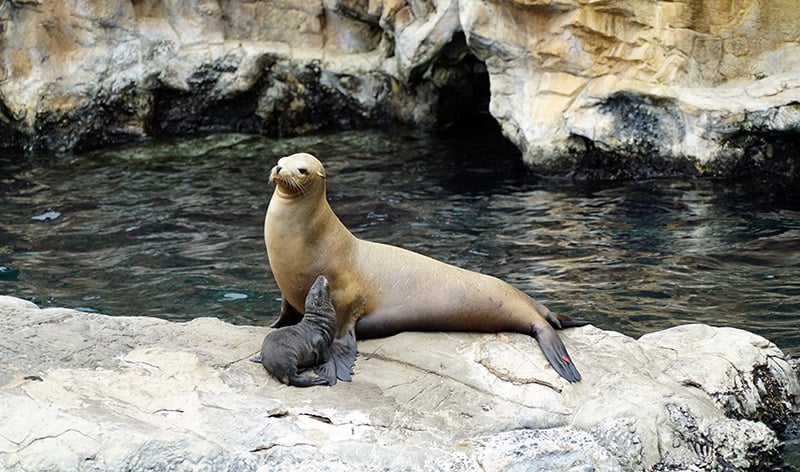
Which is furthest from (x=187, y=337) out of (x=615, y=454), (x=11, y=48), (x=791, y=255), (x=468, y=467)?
(x=11, y=48)

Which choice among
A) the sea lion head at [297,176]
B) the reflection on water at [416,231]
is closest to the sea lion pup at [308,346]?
the sea lion head at [297,176]

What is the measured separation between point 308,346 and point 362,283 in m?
0.61

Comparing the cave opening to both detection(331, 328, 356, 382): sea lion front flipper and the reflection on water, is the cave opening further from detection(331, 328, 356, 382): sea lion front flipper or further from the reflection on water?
detection(331, 328, 356, 382): sea lion front flipper

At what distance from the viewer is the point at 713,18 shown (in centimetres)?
949

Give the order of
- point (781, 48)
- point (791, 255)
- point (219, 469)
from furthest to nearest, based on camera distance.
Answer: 1. point (781, 48)
2. point (791, 255)
3. point (219, 469)

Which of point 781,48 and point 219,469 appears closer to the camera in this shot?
point 219,469

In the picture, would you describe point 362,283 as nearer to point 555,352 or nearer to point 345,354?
point 345,354

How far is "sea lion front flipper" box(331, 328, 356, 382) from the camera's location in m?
4.62

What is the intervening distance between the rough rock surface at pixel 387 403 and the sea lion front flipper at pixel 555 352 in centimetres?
5

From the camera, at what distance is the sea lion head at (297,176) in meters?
4.96

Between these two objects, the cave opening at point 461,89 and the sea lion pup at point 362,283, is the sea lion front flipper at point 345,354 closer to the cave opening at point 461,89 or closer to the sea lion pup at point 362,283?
the sea lion pup at point 362,283

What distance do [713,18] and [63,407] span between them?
24.0 feet

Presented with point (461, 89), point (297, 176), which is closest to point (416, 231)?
point (297, 176)

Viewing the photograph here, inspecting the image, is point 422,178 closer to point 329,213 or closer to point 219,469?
point 329,213
